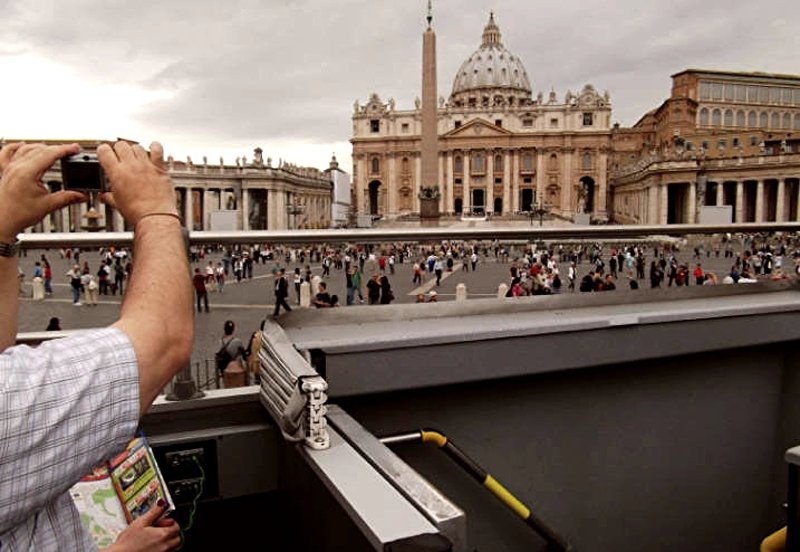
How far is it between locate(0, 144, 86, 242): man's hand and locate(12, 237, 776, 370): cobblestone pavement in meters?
0.93

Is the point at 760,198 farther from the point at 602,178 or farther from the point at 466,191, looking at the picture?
the point at 466,191

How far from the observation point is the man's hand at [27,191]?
1.34 meters

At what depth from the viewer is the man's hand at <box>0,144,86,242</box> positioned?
1.34m

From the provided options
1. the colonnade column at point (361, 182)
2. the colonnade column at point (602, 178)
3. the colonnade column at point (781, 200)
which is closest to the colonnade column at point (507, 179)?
the colonnade column at point (602, 178)

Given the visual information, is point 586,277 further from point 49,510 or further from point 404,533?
point 49,510

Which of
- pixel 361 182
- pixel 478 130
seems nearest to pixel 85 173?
pixel 478 130

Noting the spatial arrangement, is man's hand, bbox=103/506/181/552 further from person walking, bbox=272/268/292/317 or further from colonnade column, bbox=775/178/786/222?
colonnade column, bbox=775/178/786/222

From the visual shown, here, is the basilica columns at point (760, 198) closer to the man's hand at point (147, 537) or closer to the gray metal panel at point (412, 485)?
the gray metal panel at point (412, 485)

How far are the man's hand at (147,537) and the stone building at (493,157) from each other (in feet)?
307

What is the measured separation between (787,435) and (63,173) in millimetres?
3455

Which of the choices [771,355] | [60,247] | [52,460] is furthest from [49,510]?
[771,355]

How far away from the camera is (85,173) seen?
144cm

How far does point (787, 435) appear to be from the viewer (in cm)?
341

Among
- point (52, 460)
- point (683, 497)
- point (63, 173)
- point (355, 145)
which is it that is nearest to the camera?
point (52, 460)
